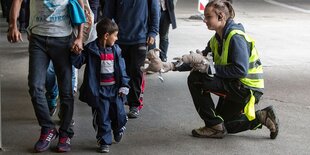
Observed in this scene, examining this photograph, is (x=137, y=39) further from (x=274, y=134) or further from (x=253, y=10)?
(x=253, y=10)

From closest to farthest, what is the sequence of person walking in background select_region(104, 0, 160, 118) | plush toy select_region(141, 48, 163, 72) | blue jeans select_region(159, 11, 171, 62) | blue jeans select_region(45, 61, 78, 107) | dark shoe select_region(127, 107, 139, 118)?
plush toy select_region(141, 48, 163, 72), person walking in background select_region(104, 0, 160, 118), blue jeans select_region(45, 61, 78, 107), dark shoe select_region(127, 107, 139, 118), blue jeans select_region(159, 11, 171, 62)

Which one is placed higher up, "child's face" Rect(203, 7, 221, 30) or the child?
"child's face" Rect(203, 7, 221, 30)

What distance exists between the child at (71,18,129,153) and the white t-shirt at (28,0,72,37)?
1.01 feet

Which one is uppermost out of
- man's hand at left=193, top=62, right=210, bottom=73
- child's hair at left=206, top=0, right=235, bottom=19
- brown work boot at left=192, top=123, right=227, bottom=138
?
child's hair at left=206, top=0, right=235, bottom=19

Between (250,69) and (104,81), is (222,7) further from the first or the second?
(104,81)

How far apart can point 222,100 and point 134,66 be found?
1.03 m

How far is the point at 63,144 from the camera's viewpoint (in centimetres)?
525

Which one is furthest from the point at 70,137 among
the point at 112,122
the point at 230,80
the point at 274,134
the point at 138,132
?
the point at 274,134

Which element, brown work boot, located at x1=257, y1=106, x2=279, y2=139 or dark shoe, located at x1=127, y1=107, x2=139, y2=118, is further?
dark shoe, located at x1=127, y1=107, x2=139, y2=118

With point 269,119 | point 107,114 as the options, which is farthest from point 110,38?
point 269,119

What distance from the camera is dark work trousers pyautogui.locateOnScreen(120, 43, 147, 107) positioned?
6203mm

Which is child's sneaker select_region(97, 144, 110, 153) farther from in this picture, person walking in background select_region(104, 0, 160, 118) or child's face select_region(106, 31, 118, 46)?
person walking in background select_region(104, 0, 160, 118)

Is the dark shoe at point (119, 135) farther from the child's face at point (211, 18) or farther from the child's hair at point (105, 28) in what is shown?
the child's face at point (211, 18)

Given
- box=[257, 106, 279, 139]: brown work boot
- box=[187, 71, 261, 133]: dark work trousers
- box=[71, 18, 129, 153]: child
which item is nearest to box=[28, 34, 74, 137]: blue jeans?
box=[71, 18, 129, 153]: child
